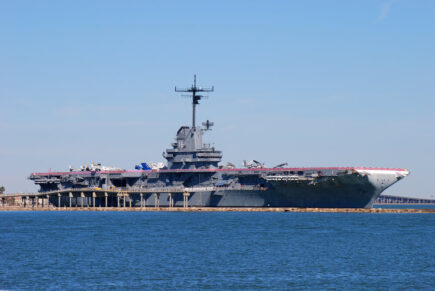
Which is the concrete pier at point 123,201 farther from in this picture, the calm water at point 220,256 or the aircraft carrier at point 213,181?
the calm water at point 220,256

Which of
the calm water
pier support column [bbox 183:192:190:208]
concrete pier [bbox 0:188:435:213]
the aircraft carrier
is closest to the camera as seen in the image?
the calm water

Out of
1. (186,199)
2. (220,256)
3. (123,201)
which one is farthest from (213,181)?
(220,256)

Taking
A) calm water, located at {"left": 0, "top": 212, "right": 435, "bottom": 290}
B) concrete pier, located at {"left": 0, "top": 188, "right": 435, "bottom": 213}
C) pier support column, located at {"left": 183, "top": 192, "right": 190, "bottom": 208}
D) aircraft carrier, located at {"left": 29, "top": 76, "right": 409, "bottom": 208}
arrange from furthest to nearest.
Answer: pier support column, located at {"left": 183, "top": 192, "right": 190, "bottom": 208}, concrete pier, located at {"left": 0, "top": 188, "right": 435, "bottom": 213}, aircraft carrier, located at {"left": 29, "top": 76, "right": 409, "bottom": 208}, calm water, located at {"left": 0, "top": 212, "right": 435, "bottom": 290}

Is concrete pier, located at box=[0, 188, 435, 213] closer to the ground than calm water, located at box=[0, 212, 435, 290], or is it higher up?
higher up

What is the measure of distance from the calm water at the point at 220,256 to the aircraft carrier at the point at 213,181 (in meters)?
7.60

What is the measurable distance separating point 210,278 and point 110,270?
4885 mm

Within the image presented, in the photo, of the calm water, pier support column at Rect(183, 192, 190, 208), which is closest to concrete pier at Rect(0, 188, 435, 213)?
pier support column at Rect(183, 192, 190, 208)

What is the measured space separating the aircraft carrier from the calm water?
7.60 m

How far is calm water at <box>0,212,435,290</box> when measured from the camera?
96.1ft

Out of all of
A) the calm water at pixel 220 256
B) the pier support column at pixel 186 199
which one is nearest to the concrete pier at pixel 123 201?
the pier support column at pixel 186 199

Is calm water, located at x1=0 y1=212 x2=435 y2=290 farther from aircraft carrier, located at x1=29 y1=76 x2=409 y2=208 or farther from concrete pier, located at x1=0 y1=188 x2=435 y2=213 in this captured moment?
concrete pier, located at x1=0 y1=188 x2=435 y2=213

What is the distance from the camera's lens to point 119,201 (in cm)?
8006

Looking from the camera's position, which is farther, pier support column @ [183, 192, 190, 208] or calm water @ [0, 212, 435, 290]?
pier support column @ [183, 192, 190, 208]

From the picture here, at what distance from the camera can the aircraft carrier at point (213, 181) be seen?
65.2 metres
